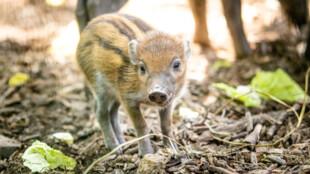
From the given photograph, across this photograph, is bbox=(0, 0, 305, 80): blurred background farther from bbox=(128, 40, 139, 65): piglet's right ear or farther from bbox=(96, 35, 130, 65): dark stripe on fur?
bbox=(128, 40, 139, 65): piglet's right ear

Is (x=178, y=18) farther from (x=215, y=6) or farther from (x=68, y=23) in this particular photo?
(x=68, y=23)

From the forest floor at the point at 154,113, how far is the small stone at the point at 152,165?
3 cm

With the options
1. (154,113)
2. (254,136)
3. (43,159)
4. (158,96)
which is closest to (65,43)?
(154,113)

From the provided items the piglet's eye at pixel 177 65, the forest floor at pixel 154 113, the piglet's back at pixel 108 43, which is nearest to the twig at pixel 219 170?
the forest floor at pixel 154 113

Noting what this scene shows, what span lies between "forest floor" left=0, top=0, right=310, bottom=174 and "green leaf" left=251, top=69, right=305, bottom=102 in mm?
191

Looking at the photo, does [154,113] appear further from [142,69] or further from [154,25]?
[154,25]

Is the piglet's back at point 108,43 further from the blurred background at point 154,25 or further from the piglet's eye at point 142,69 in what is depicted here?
the blurred background at point 154,25

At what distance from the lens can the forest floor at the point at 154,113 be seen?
12.4ft

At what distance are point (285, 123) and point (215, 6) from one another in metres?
5.27

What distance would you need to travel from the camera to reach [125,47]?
4266mm

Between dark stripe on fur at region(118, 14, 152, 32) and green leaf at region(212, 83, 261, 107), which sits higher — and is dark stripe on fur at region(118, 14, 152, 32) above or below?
above

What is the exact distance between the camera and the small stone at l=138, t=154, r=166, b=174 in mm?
3436

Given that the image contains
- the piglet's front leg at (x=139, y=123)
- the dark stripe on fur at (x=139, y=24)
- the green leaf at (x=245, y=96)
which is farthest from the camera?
Result: the green leaf at (x=245, y=96)

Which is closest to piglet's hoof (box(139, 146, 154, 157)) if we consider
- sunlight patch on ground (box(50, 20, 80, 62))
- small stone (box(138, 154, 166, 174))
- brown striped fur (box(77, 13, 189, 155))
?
brown striped fur (box(77, 13, 189, 155))
